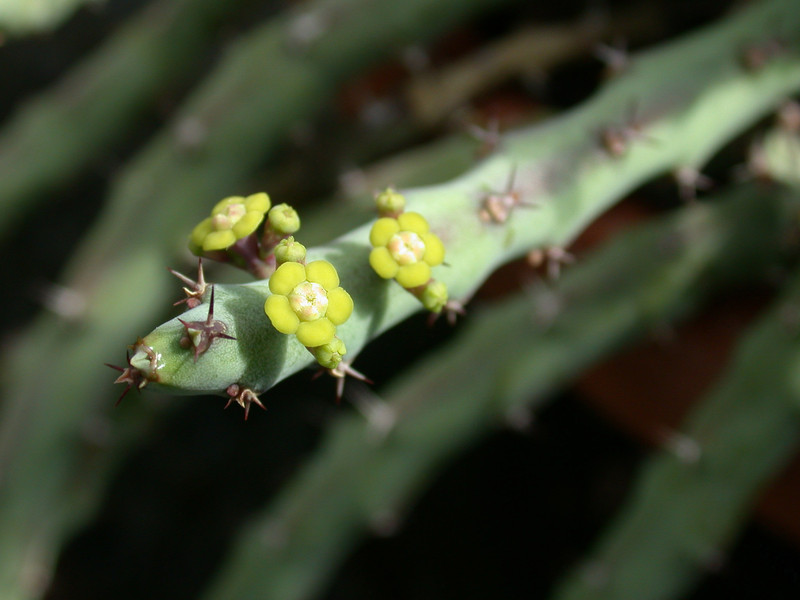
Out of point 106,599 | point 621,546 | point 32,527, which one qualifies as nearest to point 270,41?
point 32,527

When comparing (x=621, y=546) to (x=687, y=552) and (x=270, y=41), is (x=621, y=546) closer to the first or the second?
(x=687, y=552)

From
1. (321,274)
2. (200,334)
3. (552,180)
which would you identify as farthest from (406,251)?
(552,180)

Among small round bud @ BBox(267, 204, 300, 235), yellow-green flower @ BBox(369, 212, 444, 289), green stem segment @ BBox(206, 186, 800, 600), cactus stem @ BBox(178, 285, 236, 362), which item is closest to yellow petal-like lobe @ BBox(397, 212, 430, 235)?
yellow-green flower @ BBox(369, 212, 444, 289)

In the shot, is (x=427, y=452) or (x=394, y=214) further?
(x=427, y=452)

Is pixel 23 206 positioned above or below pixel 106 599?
above

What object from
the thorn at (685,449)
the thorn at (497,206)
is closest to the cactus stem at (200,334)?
the thorn at (497,206)

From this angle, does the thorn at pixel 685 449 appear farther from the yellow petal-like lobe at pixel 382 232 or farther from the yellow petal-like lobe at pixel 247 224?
the yellow petal-like lobe at pixel 247 224
